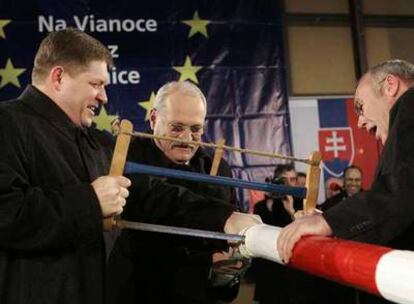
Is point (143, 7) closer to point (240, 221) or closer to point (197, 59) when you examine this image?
point (197, 59)

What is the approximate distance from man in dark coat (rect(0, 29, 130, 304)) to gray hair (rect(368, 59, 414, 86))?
0.86 metres

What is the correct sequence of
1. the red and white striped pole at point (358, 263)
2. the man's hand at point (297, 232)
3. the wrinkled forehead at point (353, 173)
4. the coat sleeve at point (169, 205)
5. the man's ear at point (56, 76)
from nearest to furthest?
the red and white striped pole at point (358, 263), the man's hand at point (297, 232), the man's ear at point (56, 76), the coat sleeve at point (169, 205), the wrinkled forehead at point (353, 173)

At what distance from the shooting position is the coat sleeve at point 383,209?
4.29 feet

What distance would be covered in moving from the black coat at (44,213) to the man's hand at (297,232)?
456 millimetres

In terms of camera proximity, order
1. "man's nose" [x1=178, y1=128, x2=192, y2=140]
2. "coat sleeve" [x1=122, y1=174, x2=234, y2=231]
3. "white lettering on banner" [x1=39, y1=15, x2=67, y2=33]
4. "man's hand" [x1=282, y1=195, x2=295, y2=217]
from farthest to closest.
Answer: "white lettering on banner" [x1=39, y1=15, x2=67, y2=33] < "man's hand" [x1=282, y1=195, x2=295, y2=217] < "man's nose" [x1=178, y1=128, x2=192, y2=140] < "coat sleeve" [x1=122, y1=174, x2=234, y2=231]

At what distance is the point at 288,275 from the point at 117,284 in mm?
1916

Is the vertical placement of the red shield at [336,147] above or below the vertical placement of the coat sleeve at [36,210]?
above

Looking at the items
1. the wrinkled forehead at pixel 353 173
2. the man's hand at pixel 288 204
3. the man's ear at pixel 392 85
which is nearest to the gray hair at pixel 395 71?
the man's ear at pixel 392 85

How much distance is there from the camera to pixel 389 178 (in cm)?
133

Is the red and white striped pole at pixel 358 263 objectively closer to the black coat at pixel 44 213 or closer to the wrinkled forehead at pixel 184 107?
the black coat at pixel 44 213

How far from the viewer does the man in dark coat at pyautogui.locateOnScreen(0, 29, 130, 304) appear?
1.32 meters

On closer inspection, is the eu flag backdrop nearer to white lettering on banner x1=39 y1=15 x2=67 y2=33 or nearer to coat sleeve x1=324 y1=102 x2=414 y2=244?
white lettering on banner x1=39 y1=15 x2=67 y2=33

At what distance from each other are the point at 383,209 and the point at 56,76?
3.12ft

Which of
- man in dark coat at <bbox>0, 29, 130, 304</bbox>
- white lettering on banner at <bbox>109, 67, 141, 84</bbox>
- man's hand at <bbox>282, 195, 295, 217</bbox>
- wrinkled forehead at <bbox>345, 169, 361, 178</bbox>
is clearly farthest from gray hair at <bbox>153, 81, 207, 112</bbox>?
white lettering on banner at <bbox>109, 67, 141, 84</bbox>
